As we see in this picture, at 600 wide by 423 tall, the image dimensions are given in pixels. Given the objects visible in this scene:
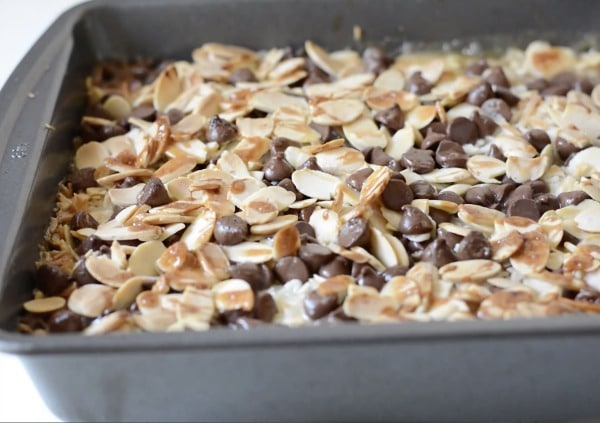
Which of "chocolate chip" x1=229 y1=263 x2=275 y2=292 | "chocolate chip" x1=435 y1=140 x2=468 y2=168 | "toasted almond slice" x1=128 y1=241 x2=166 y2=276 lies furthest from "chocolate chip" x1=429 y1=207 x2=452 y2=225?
"toasted almond slice" x1=128 y1=241 x2=166 y2=276

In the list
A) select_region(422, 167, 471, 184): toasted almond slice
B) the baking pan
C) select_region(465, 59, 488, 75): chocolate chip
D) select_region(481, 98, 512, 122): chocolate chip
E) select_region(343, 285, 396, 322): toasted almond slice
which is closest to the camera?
the baking pan

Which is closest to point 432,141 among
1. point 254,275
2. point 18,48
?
point 254,275

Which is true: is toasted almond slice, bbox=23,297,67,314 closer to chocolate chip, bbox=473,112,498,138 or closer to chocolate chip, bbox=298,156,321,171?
chocolate chip, bbox=298,156,321,171

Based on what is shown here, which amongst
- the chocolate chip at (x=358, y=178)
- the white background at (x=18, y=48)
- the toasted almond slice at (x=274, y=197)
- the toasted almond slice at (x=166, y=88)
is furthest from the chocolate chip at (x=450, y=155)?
the white background at (x=18, y=48)

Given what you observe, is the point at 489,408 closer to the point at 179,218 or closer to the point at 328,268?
the point at 328,268

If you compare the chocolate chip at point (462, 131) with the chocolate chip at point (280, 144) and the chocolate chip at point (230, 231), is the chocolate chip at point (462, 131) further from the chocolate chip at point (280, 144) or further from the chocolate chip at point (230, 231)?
the chocolate chip at point (230, 231)

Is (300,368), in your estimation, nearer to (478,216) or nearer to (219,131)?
(478,216)
